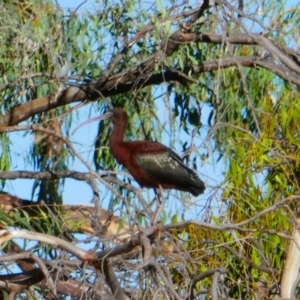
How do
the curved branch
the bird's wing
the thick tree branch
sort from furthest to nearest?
the thick tree branch < the bird's wing < the curved branch

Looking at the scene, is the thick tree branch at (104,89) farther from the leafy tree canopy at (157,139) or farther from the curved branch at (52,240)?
the curved branch at (52,240)

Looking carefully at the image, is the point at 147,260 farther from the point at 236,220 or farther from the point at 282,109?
the point at 282,109

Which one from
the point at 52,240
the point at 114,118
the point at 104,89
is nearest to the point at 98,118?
the point at 114,118

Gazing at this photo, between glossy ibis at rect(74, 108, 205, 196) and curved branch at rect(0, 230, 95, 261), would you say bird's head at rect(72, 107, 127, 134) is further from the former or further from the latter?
curved branch at rect(0, 230, 95, 261)

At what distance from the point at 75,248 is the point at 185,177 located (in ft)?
7.26

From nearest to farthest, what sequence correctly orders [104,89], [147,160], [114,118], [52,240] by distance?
[52,240] → [147,160] → [114,118] → [104,89]

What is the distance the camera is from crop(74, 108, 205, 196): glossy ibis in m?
7.61

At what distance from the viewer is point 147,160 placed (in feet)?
25.0

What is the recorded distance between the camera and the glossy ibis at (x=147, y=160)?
25.0 ft

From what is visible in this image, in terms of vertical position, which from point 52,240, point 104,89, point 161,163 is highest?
point 104,89

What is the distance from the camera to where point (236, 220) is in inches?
242

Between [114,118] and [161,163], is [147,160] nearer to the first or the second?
[161,163]

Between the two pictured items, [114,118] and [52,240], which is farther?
[114,118]

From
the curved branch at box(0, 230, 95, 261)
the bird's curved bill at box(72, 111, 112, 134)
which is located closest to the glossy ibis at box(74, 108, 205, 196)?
the bird's curved bill at box(72, 111, 112, 134)
